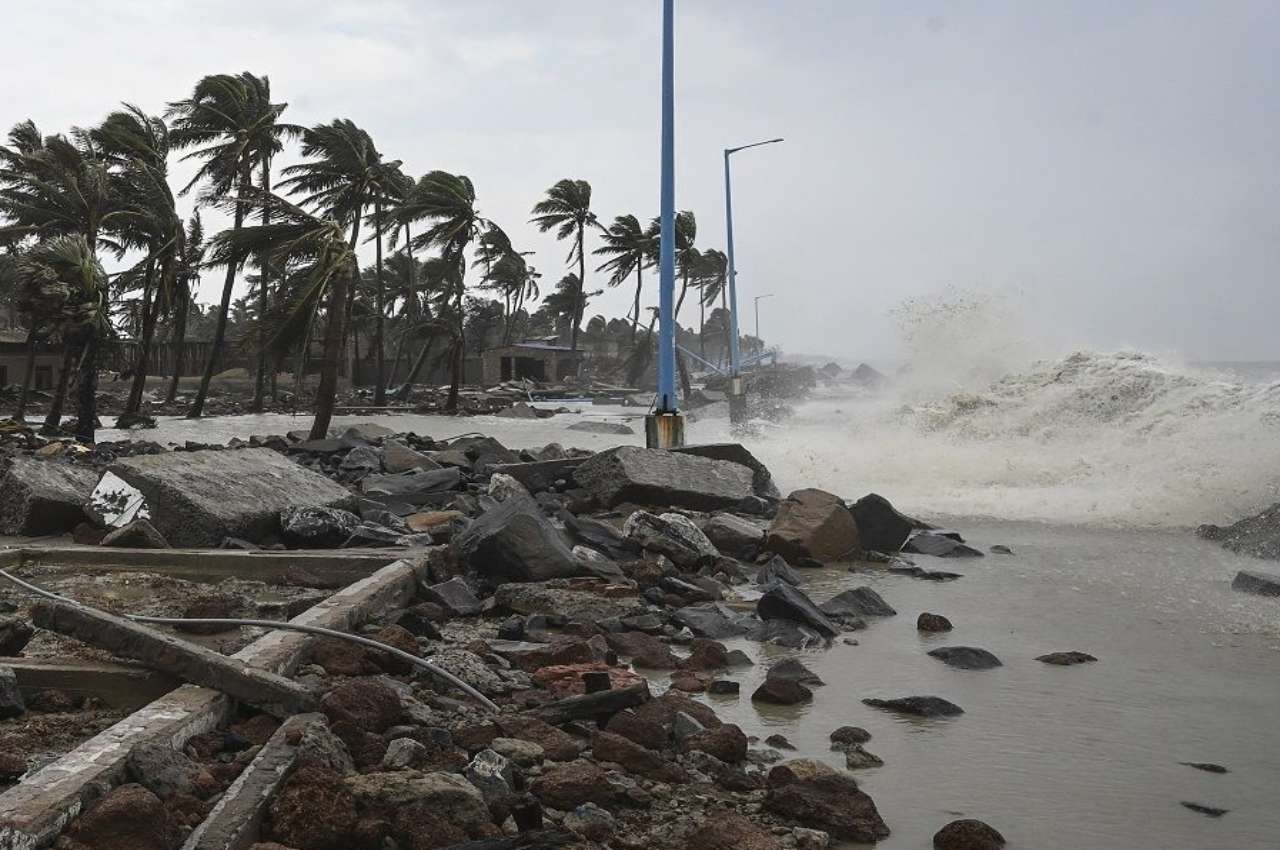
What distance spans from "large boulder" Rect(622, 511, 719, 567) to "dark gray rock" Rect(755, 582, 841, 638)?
1873 millimetres

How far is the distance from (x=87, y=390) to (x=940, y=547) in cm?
1650

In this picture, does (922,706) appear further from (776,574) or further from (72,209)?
(72,209)

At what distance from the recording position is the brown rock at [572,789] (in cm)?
344

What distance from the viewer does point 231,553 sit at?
7.41m

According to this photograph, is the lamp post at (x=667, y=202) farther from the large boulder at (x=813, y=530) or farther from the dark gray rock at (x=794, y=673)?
the dark gray rock at (x=794, y=673)

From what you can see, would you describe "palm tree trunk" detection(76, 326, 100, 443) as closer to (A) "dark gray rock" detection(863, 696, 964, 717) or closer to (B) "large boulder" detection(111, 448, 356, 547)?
(B) "large boulder" detection(111, 448, 356, 547)

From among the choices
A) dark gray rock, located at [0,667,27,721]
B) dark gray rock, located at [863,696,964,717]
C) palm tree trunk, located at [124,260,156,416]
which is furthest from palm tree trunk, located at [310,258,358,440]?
dark gray rock, located at [863,696,964,717]

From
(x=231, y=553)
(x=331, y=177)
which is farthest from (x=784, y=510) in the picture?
(x=331, y=177)

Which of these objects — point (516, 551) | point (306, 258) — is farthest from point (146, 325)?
point (516, 551)

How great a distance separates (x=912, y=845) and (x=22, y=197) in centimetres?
4247

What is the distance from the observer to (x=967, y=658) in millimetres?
5824

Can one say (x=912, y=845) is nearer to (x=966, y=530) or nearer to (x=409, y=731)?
(x=409, y=731)

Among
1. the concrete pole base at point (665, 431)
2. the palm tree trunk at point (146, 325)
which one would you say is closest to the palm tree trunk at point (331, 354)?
the concrete pole base at point (665, 431)

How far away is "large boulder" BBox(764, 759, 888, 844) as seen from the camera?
3.44 metres
